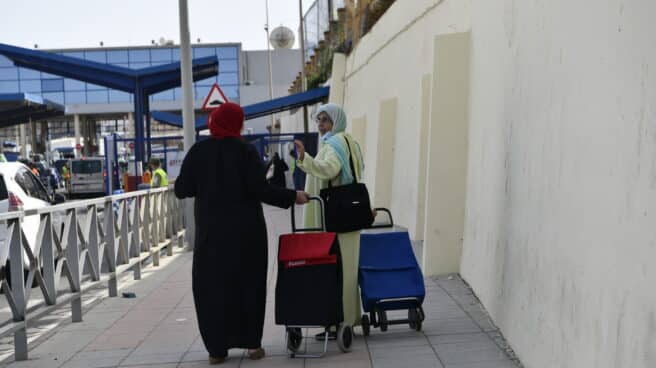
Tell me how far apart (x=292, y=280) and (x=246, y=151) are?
3.09 feet

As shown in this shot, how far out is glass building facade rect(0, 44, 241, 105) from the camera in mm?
61156

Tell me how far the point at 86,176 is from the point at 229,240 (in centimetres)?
3394

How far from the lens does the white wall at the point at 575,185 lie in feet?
12.0

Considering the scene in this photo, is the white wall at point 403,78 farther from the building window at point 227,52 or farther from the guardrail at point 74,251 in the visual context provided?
the building window at point 227,52

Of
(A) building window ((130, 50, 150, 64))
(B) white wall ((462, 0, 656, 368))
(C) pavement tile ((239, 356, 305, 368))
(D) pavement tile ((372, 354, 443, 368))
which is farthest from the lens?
(A) building window ((130, 50, 150, 64))

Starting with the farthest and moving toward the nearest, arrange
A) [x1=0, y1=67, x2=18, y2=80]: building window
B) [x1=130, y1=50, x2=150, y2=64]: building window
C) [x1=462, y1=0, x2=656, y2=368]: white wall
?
[x1=130, y1=50, x2=150, y2=64]: building window < [x1=0, y1=67, x2=18, y2=80]: building window < [x1=462, y1=0, x2=656, y2=368]: white wall

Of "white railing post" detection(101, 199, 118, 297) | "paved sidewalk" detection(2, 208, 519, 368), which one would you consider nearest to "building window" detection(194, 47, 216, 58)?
"white railing post" detection(101, 199, 118, 297)

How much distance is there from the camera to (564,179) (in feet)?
16.1

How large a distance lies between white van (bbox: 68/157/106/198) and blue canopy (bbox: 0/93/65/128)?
9.52 feet

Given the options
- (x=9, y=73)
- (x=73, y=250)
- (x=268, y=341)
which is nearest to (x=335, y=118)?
(x=268, y=341)


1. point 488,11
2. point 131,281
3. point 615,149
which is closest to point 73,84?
point 131,281

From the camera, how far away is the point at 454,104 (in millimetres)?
9836

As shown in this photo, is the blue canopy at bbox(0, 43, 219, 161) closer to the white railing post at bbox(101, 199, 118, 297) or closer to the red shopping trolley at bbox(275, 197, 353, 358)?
the white railing post at bbox(101, 199, 118, 297)

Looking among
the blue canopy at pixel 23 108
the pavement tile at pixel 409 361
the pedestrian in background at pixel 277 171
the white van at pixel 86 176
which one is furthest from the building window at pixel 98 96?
the pavement tile at pixel 409 361
